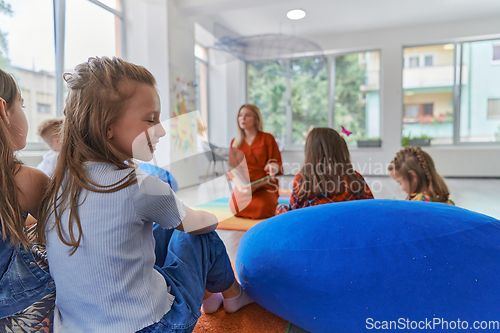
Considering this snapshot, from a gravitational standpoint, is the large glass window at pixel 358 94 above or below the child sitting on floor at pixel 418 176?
above

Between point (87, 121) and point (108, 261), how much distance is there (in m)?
0.28

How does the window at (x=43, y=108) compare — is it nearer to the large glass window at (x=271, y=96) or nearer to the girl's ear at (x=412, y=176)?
the girl's ear at (x=412, y=176)

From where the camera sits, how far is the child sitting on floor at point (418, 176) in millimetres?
1680

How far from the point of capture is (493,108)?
5.27 meters

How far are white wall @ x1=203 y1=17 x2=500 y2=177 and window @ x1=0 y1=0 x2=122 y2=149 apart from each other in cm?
329

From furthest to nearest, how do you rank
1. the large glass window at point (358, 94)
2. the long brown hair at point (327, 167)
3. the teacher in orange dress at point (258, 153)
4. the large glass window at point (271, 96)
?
the large glass window at point (271, 96) < the large glass window at point (358, 94) < the teacher in orange dress at point (258, 153) < the long brown hair at point (327, 167)

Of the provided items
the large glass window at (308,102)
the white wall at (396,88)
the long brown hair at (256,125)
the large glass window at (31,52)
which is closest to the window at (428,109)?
the white wall at (396,88)

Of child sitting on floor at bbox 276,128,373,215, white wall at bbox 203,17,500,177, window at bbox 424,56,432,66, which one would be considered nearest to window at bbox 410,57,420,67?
window at bbox 424,56,432,66

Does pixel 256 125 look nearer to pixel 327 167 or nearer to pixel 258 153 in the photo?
pixel 258 153

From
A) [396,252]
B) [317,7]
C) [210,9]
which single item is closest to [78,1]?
[210,9]

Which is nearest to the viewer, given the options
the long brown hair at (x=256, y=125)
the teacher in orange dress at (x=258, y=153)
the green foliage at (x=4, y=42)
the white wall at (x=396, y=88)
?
the green foliage at (x=4, y=42)

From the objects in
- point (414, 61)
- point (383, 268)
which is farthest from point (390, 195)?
point (414, 61)

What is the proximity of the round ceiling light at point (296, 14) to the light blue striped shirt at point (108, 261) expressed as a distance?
4.70 m

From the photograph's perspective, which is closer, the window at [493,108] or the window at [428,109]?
the window at [493,108]
